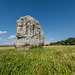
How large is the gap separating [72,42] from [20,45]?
31.1 meters

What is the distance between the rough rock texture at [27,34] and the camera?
13253mm

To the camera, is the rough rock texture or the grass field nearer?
the grass field

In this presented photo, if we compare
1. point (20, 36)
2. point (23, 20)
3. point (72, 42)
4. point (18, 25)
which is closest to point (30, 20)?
point (23, 20)

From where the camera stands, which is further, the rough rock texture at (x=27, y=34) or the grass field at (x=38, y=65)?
the rough rock texture at (x=27, y=34)

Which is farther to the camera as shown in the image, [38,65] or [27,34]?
[27,34]

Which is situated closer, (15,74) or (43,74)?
(43,74)

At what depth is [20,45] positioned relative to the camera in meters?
12.9

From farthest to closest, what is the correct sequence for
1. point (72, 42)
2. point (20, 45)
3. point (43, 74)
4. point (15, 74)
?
point (72, 42) < point (20, 45) < point (15, 74) < point (43, 74)

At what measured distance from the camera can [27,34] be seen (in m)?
13.9

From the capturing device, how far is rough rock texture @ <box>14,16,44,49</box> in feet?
43.5

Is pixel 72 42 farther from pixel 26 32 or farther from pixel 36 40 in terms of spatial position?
pixel 26 32

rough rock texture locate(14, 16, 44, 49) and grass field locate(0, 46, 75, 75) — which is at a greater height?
rough rock texture locate(14, 16, 44, 49)

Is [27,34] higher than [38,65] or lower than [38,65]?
higher

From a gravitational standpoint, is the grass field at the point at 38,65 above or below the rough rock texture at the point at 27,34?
below
